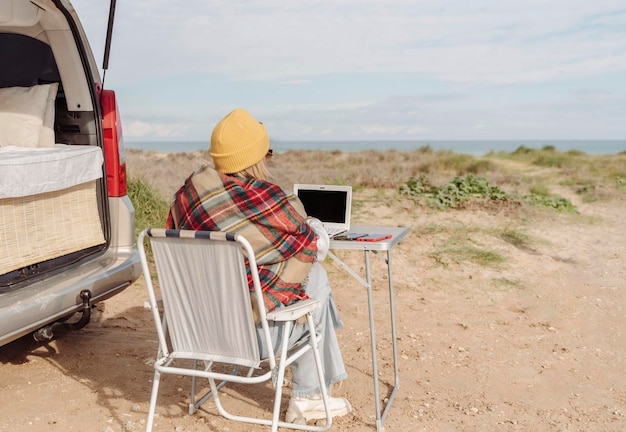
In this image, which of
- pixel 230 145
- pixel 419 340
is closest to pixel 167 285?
pixel 230 145

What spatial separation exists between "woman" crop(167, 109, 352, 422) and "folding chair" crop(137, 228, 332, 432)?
10cm

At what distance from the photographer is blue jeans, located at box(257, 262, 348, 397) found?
336 centimetres

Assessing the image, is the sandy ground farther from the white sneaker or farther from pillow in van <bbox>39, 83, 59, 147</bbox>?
pillow in van <bbox>39, 83, 59, 147</bbox>

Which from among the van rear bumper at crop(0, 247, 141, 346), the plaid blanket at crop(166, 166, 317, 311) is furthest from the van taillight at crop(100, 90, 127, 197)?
the plaid blanket at crop(166, 166, 317, 311)

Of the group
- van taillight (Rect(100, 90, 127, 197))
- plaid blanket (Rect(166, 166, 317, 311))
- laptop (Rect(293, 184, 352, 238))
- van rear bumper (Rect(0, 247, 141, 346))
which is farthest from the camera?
van taillight (Rect(100, 90, 127, 197))

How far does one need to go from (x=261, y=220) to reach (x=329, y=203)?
916mm

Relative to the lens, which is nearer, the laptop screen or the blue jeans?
the blue jeans

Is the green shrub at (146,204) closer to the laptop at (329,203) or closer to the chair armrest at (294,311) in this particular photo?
the laptop at (329,203)

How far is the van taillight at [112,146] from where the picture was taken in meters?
4.10

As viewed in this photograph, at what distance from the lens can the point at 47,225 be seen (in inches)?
151

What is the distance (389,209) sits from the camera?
882 centimetres

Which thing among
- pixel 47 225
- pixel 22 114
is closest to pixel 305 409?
pixel 47 225

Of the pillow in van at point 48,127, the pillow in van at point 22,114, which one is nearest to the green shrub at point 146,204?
the pillow in van at point 22,114

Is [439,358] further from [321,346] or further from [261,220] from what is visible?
[261,220]
